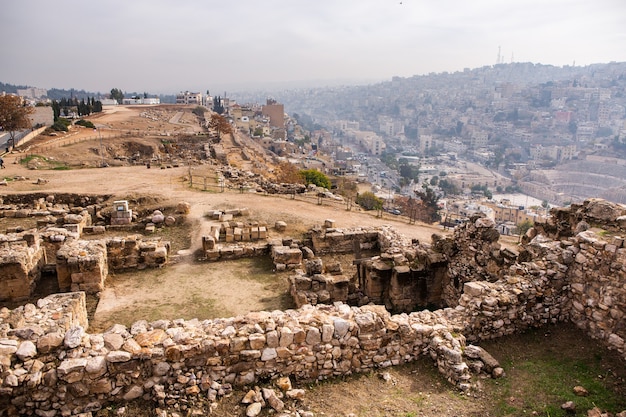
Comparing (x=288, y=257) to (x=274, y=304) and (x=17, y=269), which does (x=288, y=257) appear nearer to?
(x=274, y=304)

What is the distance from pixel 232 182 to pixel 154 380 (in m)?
26.6

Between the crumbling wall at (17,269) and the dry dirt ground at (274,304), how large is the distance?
218 cm

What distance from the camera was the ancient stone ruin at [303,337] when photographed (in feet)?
21.0

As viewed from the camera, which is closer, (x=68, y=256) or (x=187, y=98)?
(x=68, y=256)

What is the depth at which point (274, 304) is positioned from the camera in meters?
12.9

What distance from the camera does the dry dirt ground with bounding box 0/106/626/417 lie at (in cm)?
674

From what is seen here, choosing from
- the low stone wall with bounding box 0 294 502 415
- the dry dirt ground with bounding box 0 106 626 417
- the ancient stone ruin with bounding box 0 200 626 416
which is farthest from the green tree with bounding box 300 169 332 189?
the low stone wall with bounding box 0 294 502 415

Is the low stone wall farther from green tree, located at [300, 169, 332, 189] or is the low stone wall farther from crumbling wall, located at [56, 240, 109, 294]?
green tree, located at [300, 169, 332, 189]

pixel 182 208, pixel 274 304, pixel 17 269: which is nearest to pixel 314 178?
pixel 182 208

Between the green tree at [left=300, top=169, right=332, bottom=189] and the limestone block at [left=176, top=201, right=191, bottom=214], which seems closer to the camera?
the limestone block at [left=176, top=201, right=191, bottom=214]

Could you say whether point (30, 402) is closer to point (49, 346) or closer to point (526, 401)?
point (49, 346)

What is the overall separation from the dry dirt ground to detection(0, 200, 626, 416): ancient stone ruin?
29 centimetres

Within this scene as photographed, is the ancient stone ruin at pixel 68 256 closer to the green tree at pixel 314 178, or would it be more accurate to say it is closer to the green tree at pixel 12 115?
the green tree at pixel 12 115

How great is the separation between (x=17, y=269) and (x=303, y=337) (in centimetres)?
A: 1008
